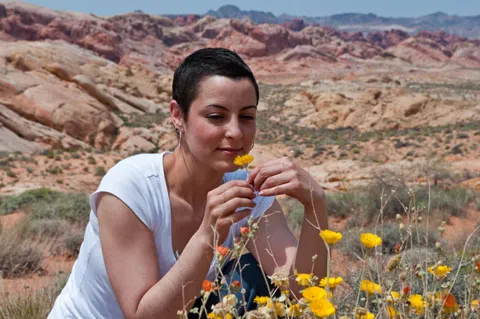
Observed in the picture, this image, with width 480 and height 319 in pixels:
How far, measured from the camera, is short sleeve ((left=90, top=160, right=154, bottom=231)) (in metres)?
1.94

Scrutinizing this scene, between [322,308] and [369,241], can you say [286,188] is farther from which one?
[322,308]

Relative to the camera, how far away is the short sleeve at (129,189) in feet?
6.36

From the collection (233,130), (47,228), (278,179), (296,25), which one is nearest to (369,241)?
(278,179)

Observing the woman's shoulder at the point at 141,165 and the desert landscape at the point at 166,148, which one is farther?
the desert landscape at the point at 166,148

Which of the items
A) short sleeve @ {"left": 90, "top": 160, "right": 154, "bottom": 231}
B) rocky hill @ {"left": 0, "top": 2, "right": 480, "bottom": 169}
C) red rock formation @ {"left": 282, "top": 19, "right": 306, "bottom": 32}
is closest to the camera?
short sleeve @ {"left": 90, "top": 160, "right": 154, "bottom": 231}

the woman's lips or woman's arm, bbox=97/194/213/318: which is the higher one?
the woman's lips

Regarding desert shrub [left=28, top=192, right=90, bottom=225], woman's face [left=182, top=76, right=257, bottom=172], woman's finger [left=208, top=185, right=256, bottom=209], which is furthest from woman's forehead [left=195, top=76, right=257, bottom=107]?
desert shrub [left=28, top=192, right=90, bottom=225]

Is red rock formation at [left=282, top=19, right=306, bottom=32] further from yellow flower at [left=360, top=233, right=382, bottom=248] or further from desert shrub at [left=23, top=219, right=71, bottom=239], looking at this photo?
yellow flower at [left=360, top=233, right=382, bottom=248]

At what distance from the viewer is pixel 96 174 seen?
15.5 m

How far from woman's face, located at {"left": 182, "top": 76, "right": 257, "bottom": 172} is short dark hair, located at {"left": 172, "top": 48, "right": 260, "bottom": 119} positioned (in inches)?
1.2

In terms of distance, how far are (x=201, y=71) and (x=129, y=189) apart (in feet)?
2.00

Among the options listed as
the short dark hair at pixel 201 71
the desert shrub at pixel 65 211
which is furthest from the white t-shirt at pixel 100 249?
the desert shrub at pixel 65 211

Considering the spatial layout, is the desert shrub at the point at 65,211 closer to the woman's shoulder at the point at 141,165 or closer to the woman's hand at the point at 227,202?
the woman's shoulder at the point at 141,165

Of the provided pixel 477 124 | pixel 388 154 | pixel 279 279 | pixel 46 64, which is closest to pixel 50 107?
pixel 46 64
